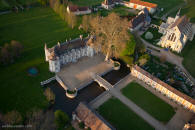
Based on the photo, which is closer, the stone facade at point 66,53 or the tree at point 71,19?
the stone facade at point 66,53

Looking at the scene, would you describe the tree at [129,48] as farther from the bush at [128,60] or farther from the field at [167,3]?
the field at [167,3]

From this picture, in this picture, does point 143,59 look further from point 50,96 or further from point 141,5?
point 141,5

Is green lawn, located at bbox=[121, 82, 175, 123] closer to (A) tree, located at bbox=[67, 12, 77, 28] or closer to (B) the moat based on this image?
(B) the moat

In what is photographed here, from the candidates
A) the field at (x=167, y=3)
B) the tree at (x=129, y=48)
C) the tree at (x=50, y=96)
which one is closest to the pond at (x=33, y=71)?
the tree at (x=50, y=96)

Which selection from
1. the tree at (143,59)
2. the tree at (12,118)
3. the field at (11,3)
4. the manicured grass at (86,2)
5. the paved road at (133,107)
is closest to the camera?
the tree at (12,118)

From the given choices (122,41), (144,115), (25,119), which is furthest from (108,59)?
(25,119)

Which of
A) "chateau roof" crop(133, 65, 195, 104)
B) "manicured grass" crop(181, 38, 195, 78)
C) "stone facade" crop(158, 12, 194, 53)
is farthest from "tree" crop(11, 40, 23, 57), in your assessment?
"manicured grass" crop(181, 38, 195, 78)
